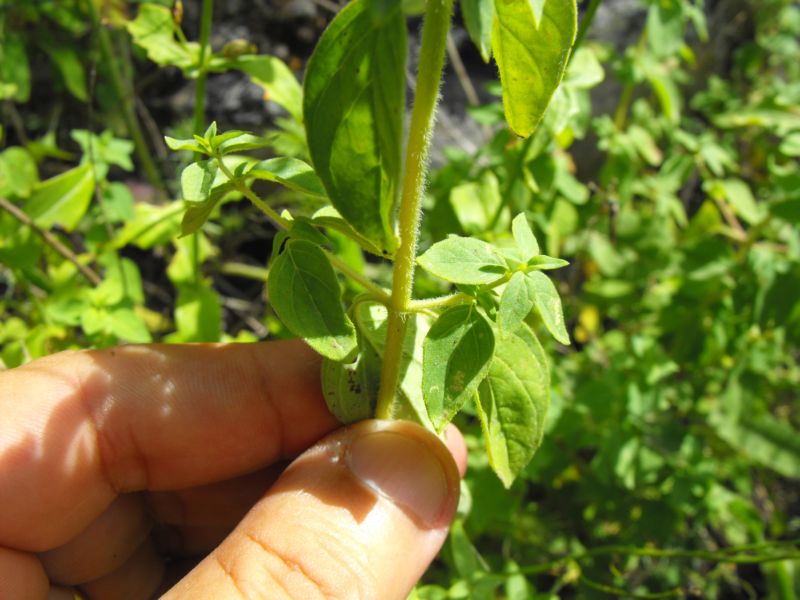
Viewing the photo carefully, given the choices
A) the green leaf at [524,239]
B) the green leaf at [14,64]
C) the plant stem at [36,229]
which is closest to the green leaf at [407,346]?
the green leaf at [524,239]

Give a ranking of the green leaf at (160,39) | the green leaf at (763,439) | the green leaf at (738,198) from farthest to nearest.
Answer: the green leaf at (763,439) → the green leaf at (738,198) → the green leaf at (160,39)

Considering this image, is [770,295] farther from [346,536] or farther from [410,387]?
[346,536]

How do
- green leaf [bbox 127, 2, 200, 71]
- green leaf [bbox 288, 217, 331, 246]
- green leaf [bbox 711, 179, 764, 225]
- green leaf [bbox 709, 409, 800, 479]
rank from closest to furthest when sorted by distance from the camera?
green leaf [bbox 288, 217, 331, 246], green leaf [bbox 127, 2, 200, 71], green leaf [bbox 711, 179, 764, 225], green leaf [bbox 709, 409, 800, 479]

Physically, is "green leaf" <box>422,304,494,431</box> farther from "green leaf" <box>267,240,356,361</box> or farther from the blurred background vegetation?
the blurred background vegetation

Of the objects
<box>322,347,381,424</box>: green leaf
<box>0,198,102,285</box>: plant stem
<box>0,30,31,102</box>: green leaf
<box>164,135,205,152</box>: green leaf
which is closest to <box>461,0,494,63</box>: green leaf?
<box>164,135,205,152</box>: green leaf

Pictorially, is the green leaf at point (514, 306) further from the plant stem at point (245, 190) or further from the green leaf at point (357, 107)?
the plant stem at point (245, 190)

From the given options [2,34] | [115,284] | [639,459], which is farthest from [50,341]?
[639,459]

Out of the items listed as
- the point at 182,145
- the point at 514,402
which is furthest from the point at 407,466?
the point at 182,145

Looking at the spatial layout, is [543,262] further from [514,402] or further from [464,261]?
[514,402]
